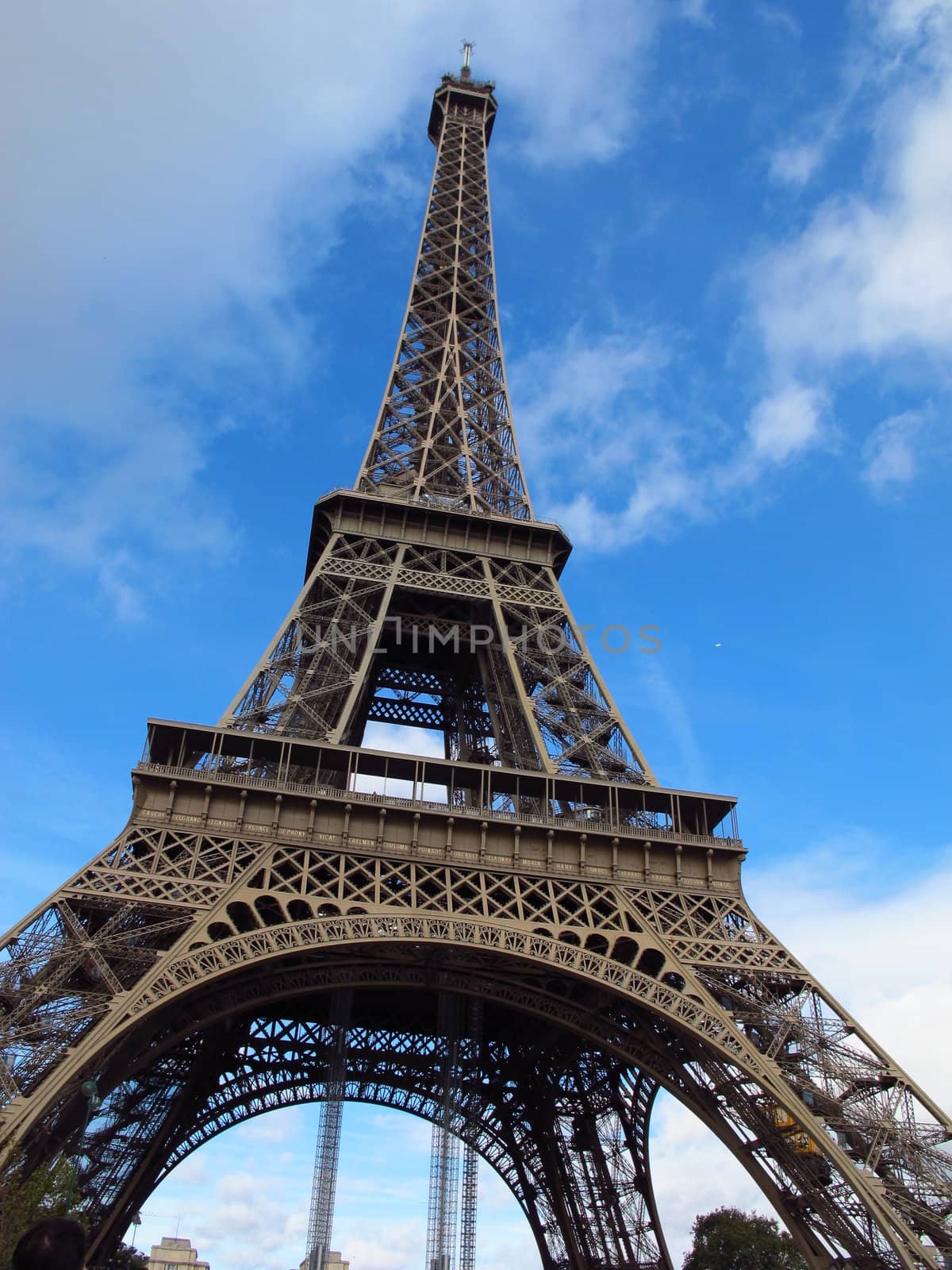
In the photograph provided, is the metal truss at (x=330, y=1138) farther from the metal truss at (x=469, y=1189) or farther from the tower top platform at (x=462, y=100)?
the tower top platform at (x=462, y=100)

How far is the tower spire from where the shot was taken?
37875mm

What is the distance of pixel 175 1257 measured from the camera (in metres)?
116

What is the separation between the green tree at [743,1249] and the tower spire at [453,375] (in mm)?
32369

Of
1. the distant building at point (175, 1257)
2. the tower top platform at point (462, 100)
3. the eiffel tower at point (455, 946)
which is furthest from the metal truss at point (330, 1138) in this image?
the distant building at point (175, 1257)

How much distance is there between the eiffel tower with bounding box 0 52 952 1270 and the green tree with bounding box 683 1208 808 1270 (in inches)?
555

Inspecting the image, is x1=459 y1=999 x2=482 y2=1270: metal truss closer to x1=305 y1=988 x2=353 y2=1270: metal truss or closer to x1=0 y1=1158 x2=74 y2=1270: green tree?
x1=305 y1=988 x2=353 y2=1270: metal truss

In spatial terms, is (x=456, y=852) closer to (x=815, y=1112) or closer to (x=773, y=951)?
(x=773, y=951)

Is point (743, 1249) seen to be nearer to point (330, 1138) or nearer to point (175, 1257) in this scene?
point (330, 1138)

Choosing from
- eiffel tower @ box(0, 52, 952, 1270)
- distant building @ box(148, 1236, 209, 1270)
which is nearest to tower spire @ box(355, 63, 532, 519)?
eiffel tower @ box(0, 52, 952, 1270)

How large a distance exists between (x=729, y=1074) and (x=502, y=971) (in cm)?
577

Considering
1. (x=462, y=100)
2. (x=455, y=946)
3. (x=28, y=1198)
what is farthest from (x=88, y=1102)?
(x=462, y=100)

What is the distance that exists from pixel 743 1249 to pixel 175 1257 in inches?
3652

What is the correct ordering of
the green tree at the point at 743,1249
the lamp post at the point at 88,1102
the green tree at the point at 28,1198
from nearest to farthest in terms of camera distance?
the green tree at the point at 28,1198 < the lamp post at the point at 88,1102 < the green tree at the point at 743,1249

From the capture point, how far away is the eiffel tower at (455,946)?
22078 mm
